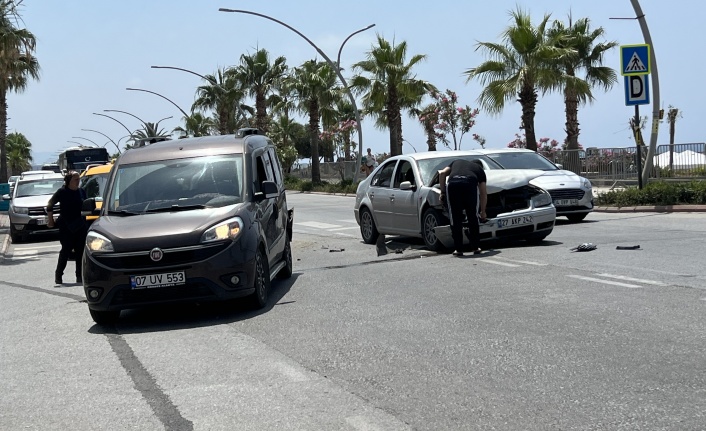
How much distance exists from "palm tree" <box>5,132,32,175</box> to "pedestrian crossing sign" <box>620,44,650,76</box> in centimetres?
12565

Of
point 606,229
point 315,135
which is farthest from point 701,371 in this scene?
point 315,135

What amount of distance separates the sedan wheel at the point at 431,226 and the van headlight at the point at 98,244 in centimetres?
631

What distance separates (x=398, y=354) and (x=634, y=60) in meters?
17.1

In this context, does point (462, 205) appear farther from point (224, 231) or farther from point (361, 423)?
point (361, 423)

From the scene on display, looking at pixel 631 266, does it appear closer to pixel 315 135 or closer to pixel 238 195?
pixel 238 195

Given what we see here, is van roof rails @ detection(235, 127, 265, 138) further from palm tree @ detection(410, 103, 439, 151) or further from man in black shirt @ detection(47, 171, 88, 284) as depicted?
palm tree @ detection(410, 103, 439, 151)

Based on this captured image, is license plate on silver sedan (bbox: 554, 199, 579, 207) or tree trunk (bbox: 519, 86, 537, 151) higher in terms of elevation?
tree trunk (bbox: 519, 86, 537, 151)

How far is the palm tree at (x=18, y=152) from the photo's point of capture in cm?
13838

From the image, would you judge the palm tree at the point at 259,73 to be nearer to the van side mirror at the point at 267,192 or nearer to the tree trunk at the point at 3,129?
the tree trunk at the point at 3,129

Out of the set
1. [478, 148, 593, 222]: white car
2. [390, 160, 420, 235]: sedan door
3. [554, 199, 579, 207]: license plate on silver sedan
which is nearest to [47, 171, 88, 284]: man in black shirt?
[390, 160, 420, 235]: sedan door

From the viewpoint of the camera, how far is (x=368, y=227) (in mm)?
17766

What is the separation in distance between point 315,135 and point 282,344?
170 ft

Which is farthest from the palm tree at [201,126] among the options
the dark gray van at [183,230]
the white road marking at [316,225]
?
the dark gray van at [183,230]

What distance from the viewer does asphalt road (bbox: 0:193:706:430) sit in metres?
5.71
